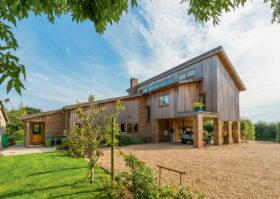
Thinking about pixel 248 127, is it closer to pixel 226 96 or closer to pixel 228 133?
pixel 228 133

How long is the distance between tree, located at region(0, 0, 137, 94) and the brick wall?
14681 mm

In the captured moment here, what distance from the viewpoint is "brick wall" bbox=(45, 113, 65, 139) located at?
15.2m

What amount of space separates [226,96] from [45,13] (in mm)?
16855

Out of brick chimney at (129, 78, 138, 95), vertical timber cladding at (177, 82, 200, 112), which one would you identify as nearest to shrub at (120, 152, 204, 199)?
vertical timber cladding at (177, 82, 200, 112)

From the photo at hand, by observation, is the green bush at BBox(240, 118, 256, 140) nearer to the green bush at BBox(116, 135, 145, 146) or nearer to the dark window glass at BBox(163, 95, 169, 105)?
the dark window glass at BBox(163, 95, 169, 105)

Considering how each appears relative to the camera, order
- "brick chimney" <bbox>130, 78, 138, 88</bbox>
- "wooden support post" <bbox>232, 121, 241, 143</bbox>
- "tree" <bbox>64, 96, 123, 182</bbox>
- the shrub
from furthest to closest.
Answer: "brick chimney" <bbox>130, 78, 138, 88</bbox>
"wooden support post" <bbox>232, 121, 241, 143</bbox>
"tree" <bbox>64, 96, 123, 182</bbox>
the shrub

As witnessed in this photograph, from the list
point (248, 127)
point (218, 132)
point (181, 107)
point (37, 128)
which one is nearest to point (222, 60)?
point (181, 107)

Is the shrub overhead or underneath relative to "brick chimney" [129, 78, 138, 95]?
underneath

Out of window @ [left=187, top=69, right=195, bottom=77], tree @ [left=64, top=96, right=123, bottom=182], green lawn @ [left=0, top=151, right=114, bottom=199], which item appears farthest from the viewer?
window @ [left=187, top=69, right=195, bottom=77]

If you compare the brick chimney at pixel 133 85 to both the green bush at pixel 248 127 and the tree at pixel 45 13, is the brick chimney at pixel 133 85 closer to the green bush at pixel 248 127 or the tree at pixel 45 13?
the green bush at pixel 248 127

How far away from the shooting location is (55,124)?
615 inches

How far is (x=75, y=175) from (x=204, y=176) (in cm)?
462

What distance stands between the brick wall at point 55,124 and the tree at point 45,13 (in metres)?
14.7

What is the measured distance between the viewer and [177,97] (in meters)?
15.5
